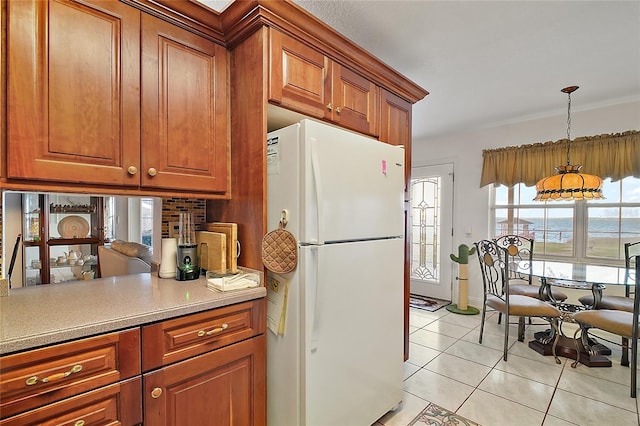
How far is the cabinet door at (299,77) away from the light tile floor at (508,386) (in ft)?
6.59

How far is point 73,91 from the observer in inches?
47.2

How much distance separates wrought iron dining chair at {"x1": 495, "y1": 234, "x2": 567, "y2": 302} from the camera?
10.1 feet

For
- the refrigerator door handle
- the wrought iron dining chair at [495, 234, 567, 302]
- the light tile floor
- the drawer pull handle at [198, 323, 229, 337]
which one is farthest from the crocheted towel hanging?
the wrought iron dining chair at [495, 234, 567, 302]

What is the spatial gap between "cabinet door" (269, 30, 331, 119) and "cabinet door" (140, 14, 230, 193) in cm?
36

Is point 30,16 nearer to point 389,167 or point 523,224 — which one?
point 389,167

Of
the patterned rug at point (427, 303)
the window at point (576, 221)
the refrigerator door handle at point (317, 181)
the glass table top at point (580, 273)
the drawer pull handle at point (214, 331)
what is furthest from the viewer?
the patterned rug at point (427, 303)

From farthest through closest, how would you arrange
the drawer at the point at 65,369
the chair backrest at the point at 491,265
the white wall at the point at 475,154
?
the white wall at the point at 475,154 → the chair backrest at the point at 491,265 → the drawer at the point at 65,369

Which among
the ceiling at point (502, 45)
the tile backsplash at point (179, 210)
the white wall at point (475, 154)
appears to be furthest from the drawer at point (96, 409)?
the white wall at point (475, 154)

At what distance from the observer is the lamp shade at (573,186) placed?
2.58 metres

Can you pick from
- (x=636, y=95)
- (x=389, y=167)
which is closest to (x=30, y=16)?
(x=389, y=167)

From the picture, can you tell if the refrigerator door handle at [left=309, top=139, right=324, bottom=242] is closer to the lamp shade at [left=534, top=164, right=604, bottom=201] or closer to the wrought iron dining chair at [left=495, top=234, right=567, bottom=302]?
the wrought iron dining chair at [left=495, top=234, right=567, bottom=302]

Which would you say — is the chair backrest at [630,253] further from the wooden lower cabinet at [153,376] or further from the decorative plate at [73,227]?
the decorative plate at [73,227]

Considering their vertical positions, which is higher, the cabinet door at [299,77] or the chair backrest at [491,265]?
the cabinet door at [299,77]

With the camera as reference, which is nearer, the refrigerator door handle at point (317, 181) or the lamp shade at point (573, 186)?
the refrigerator door handle at point (317, 181)
